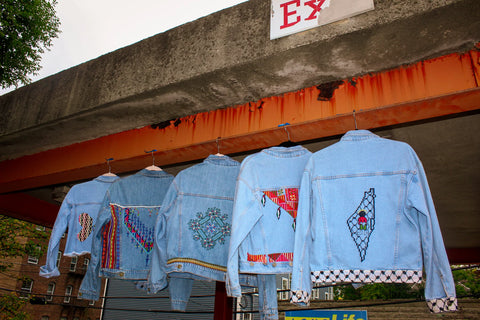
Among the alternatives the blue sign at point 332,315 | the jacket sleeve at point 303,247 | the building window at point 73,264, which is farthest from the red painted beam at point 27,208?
the building window at point 73,264

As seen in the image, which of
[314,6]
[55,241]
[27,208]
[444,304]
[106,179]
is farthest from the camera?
[27,208]

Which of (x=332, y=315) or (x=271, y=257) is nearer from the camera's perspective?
(x=271, y=257)

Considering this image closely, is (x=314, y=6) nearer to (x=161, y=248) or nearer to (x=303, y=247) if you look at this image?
(x=303, y=247)

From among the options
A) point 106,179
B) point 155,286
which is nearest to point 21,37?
point 106,179

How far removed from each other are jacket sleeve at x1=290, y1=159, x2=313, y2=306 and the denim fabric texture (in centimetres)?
75

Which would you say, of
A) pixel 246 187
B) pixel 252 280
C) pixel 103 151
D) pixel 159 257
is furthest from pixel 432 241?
pixel 103 151

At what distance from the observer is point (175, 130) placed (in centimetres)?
371

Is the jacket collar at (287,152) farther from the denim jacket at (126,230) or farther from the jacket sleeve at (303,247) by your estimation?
the denim jacket at (126,230)

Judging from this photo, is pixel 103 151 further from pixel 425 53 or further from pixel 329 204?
pixel 425 53

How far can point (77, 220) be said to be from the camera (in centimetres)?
387

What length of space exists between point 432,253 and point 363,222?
16.9 inches

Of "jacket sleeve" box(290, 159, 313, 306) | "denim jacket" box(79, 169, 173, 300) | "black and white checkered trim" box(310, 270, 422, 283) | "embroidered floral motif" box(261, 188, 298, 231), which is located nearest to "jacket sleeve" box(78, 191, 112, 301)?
"denim jacket" box(79, 169, 173, 300)

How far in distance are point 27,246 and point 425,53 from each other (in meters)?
13.3

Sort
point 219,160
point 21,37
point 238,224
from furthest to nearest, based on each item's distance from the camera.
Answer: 1. point 21,37
2. point 219,160
3. point 238,224
